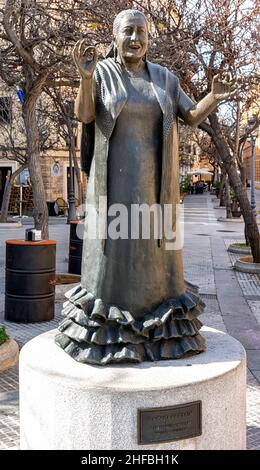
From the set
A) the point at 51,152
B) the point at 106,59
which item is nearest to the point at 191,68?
the point at 106,59

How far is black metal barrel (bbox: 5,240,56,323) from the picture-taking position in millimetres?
7941

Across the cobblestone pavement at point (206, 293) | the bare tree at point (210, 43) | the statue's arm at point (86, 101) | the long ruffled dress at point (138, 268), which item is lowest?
the cobblestone pavement at point (206, 293)

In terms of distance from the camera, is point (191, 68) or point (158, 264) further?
point (191, 68)

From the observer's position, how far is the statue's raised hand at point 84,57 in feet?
10.1

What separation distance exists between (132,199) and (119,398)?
1.24m

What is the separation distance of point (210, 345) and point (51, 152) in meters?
30.6

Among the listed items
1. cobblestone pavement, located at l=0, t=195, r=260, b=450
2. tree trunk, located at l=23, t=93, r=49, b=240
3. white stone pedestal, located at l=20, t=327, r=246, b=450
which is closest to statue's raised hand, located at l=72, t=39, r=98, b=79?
white stone pedestal, located at l=20, t=327, r=246, b=450

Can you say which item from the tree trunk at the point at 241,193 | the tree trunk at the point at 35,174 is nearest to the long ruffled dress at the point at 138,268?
the tree trunk at the point at 35,174

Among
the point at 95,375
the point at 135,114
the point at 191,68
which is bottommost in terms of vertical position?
the point at 95,375

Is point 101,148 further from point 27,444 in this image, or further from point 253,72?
point 253,72

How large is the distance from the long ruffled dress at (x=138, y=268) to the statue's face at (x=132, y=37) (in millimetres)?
164

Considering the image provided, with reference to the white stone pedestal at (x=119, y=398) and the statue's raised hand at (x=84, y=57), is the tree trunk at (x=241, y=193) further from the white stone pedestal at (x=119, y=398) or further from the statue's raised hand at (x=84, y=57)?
the statue's raised hand at (x=84, y=57)

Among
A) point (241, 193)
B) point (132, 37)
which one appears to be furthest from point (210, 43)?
point (132, 37)

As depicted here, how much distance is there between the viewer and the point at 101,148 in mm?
3488
